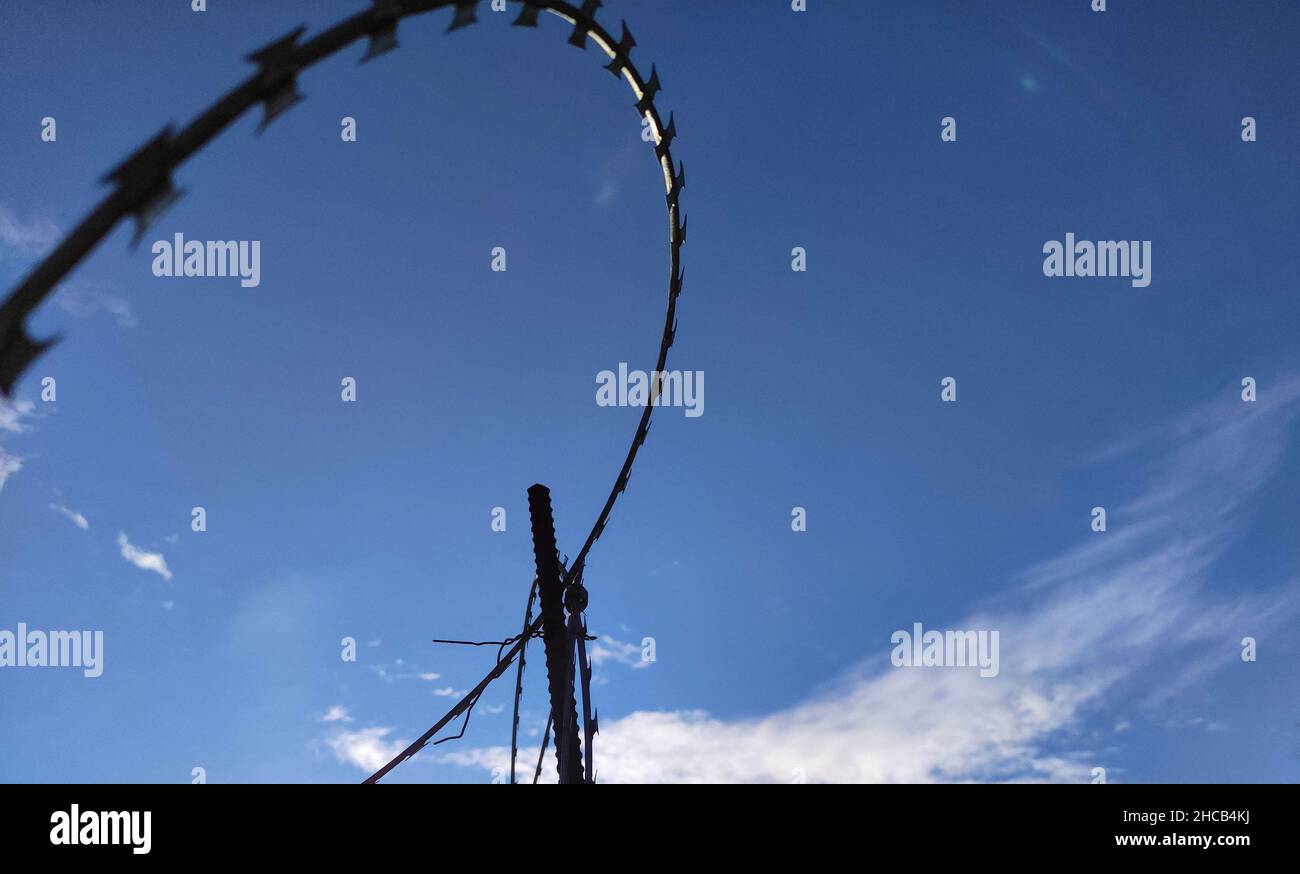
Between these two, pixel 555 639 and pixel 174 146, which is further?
pixel 555 639

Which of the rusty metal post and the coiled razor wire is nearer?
the coiled razor wire

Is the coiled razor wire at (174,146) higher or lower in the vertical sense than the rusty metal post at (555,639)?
higher

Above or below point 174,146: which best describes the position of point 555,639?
below

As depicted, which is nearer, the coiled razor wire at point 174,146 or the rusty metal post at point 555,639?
the coiled razor wire at point 174,146

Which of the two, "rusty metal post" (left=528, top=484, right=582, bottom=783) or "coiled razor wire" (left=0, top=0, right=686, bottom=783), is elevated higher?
"coiled razor wire" (left=0, top=0, right=686, bottom=783)
